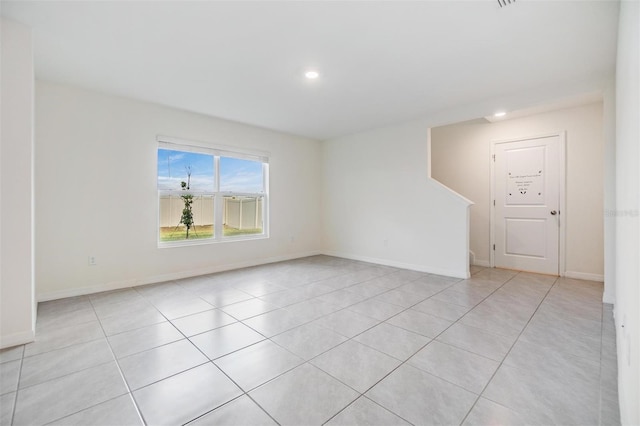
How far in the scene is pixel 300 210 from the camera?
598cm

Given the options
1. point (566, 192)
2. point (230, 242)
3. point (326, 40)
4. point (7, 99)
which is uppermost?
point (326, 40)

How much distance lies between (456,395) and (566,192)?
4294 mm

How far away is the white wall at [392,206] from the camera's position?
441 centimetres

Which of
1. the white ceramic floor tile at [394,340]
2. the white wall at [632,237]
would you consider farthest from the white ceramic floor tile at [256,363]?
the white wall at [632,237]

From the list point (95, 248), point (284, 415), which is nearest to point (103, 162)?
point (95, 248)

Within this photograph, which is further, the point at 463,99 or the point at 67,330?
the point at 463,99

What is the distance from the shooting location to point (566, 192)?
14.0 feet

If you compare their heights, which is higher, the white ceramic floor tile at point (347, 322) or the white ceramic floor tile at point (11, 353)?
the white ceramic floor tile at point (347, 322)

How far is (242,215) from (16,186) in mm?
3160

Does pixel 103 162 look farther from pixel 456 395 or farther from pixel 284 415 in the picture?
pixel 456 395

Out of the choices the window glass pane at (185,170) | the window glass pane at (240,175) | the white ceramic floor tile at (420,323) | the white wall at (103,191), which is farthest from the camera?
the window glass pane at (240,175)

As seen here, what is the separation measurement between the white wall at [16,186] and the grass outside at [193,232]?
6.26ft

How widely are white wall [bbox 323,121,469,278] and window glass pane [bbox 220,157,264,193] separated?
167 cm

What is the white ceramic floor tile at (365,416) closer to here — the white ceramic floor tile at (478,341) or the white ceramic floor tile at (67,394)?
the white ceramic floor tile at (478,341)
